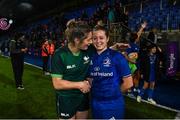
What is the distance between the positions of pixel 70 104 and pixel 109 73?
0.65m

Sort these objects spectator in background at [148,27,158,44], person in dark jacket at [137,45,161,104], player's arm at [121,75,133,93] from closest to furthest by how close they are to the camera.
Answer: player's arm at [121,75,133,93] → person in dark jacket at [137,45,161,104] → spectator in background at [148,27,158,44]

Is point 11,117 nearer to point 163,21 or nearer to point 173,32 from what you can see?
point 173,32

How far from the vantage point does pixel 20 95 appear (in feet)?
40.8

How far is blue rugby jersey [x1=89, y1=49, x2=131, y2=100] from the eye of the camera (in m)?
4.54

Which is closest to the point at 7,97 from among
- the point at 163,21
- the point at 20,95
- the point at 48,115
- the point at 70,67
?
the point at 20,95

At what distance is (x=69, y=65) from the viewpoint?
15.1ft

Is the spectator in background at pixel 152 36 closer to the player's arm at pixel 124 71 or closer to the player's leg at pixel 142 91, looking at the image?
the player's leg at pixel 142 91

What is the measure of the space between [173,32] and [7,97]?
8081 millimetres

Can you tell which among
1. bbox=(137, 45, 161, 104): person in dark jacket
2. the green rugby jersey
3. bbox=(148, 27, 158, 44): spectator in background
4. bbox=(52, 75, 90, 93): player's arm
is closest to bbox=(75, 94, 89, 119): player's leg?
the green rugby jersey

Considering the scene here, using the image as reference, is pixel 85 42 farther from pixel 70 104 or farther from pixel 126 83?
pixel 70 104

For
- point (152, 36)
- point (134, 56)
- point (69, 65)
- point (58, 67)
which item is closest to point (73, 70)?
point (69, 65)

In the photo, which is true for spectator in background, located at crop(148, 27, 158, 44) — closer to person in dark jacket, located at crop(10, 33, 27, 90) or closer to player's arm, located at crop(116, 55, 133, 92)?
person in dark jacket, located at crop(10, 33, 27, 90)

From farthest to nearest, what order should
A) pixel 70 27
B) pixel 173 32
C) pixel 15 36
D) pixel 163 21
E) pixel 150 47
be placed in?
pixel 163 21
pixel 173 32
pixel 15 36
pixel 150 47
pixel 70 27

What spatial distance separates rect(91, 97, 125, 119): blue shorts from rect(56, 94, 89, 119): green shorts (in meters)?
0.22
